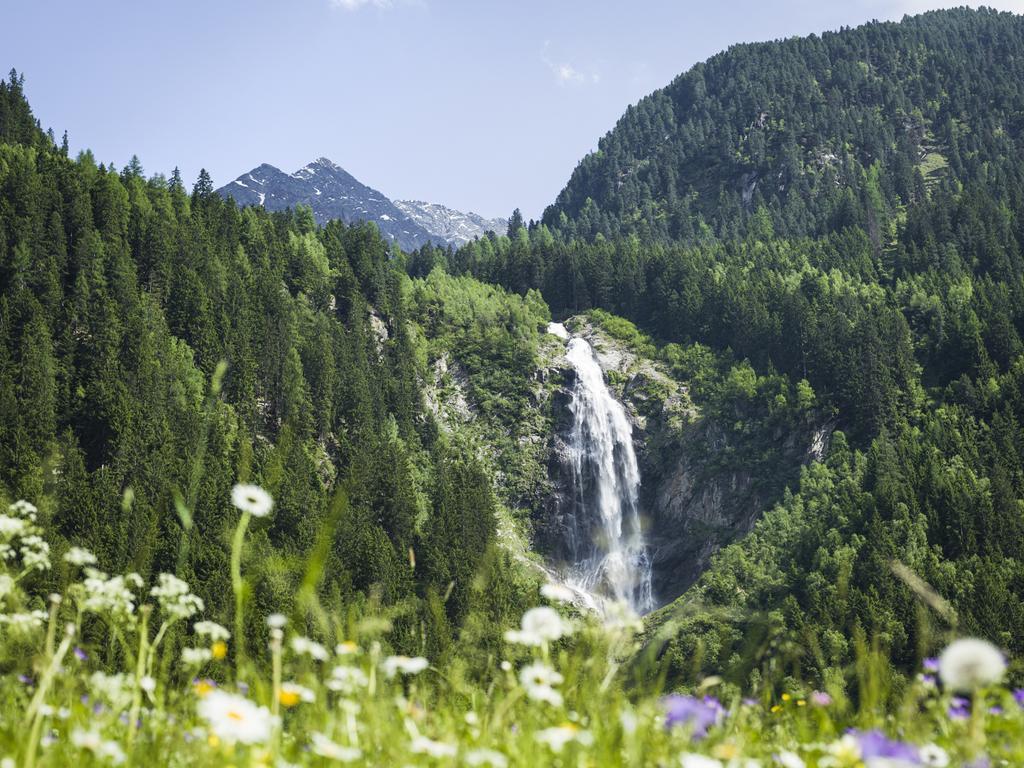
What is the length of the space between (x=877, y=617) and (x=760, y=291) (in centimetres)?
5380

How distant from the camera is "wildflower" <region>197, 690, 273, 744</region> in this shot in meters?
2.37

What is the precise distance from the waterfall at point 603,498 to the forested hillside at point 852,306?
10.4m

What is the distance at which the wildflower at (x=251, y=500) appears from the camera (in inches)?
119

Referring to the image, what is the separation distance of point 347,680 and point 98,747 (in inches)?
37.8

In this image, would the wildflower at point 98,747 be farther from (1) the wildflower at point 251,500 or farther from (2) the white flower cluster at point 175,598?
(2) the white flower cluster at point 175,598

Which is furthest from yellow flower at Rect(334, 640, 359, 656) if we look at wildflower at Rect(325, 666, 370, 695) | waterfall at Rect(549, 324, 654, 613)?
waterfall at Rect(549, 324, 654, 613)

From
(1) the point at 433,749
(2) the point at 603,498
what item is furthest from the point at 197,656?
(2) the point at 603,498

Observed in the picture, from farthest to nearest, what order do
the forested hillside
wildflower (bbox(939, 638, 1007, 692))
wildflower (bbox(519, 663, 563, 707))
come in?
the forested hillside, wildflower (bbox(519, 663, 563, 707)), wildflower (bbox(939, 638, 1007, 692))

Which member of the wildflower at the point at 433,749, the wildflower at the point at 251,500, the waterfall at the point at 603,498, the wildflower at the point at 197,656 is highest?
the wildflower at the point at 251,500

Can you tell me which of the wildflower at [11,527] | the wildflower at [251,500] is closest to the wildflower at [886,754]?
the wildflower at [251,500]

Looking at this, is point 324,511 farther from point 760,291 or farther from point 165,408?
point 760,291

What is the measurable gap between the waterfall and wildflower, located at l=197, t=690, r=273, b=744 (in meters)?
72.6

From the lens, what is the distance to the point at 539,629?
131 inches

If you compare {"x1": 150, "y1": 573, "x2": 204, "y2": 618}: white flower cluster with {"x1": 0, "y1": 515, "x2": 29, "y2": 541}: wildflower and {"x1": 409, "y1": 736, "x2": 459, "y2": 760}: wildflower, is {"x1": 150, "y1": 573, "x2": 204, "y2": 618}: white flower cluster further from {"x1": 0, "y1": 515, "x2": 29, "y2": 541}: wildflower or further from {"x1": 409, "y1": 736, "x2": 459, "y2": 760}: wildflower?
{"x1": 409, "y1": 736, "x2": 459, "y2": 760}: wildflower
